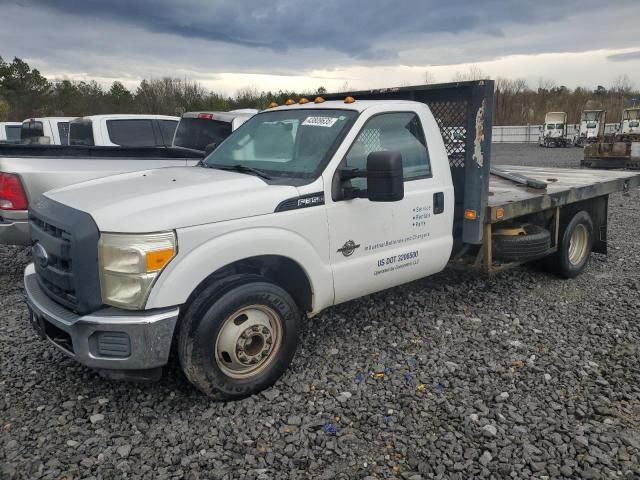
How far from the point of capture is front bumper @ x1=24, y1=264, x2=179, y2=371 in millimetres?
3107

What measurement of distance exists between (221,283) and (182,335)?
394 mm

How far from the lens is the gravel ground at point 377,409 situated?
301 centimetres

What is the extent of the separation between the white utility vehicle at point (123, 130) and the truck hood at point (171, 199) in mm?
6019

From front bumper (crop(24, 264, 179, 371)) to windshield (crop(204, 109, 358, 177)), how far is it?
57.4 inches

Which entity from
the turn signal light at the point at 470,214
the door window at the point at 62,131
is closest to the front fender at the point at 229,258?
the turn signal light at the point at 470,214

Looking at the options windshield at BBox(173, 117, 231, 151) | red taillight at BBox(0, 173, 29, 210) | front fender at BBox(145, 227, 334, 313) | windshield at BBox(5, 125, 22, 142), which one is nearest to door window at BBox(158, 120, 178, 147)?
windshield at BBox(173, 117, 231, 151)

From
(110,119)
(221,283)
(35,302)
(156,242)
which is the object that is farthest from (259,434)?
(110,119)

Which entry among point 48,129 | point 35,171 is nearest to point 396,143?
point 35,171

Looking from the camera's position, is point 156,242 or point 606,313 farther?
→ point 606,313

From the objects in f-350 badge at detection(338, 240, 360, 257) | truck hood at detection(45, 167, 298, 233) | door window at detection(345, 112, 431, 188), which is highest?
door window at detection(345, 112, 431, 188)

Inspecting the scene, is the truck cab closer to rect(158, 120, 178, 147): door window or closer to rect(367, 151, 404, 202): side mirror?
rect(158, 120, 178, 147): door window

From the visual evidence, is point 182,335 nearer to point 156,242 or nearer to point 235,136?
point 156,242

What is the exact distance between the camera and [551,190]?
5805 mm

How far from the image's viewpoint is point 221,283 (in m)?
3.42
